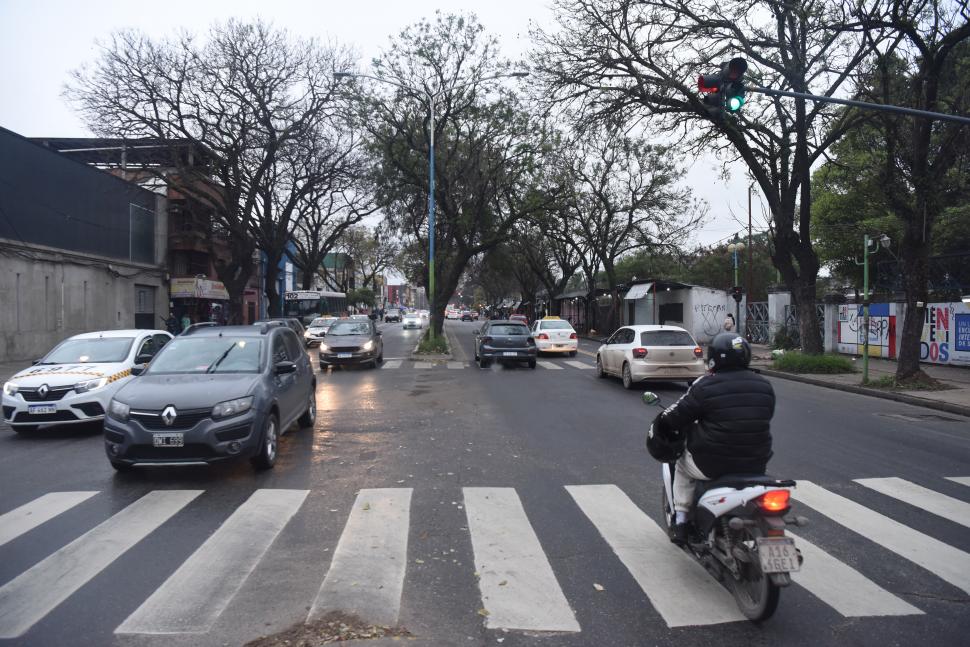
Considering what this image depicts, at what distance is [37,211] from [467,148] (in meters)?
16.6

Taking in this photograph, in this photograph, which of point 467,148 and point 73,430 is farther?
point 467,148

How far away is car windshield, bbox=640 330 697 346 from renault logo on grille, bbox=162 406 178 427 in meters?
10.8

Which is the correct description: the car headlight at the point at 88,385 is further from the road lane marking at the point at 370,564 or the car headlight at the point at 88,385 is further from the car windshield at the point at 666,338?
the car windshield at the point at 666,338

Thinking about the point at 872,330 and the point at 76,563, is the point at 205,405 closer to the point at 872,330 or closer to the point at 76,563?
the point at 76,563

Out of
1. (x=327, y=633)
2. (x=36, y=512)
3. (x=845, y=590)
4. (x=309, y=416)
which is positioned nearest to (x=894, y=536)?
(x=845, y=590)

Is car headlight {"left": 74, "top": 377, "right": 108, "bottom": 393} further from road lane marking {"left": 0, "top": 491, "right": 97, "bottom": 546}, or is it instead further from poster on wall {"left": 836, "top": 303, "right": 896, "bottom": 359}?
poster on wall {"left": 836, "top": 303, "right": 896, "bottom": 359}

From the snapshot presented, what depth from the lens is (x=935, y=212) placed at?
15.3m

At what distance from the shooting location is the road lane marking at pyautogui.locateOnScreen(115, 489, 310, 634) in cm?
385

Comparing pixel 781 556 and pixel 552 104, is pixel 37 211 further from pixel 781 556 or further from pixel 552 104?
pixel 781 556

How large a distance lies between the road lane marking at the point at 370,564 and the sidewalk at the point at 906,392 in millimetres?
11630

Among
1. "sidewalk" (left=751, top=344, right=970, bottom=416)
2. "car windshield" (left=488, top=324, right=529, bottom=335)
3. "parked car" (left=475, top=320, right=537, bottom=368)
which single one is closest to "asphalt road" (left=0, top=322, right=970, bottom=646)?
"sidewalk" (left=751, top=344, right=970, bottom=416)

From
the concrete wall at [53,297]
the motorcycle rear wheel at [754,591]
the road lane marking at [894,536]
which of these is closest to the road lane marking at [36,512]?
the motorcycle rear wheel at [754,591]

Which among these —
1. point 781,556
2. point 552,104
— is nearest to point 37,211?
point 552,104

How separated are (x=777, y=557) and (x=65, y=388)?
9.84 metres
